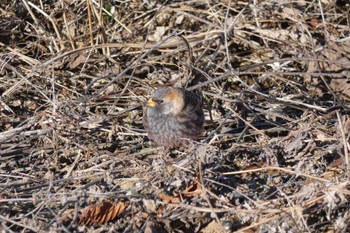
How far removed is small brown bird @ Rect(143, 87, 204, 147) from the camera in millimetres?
5574

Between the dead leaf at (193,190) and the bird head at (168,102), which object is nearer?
the dead leaf at (193,190)

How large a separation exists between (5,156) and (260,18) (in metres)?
2.79

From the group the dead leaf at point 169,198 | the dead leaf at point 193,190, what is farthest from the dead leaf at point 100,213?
the dead leaf at point 193,190

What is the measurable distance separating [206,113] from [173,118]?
0.68 m

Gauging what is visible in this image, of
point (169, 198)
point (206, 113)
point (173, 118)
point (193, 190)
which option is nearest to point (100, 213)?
point (169, 198)

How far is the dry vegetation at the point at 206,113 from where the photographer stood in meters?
4.79

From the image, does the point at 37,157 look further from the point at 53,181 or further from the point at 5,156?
the point at 53,181

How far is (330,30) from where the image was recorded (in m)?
7.08

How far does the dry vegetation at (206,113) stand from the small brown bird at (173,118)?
131 millimetres

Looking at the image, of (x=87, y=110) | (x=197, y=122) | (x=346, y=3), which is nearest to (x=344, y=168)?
(x=197, y=122)

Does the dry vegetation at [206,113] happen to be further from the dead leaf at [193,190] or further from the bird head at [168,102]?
the bird head at [168,102]

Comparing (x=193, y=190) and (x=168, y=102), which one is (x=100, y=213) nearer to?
(x=193, y=190)

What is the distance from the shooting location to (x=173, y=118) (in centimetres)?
563

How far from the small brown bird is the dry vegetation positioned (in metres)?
0.13
